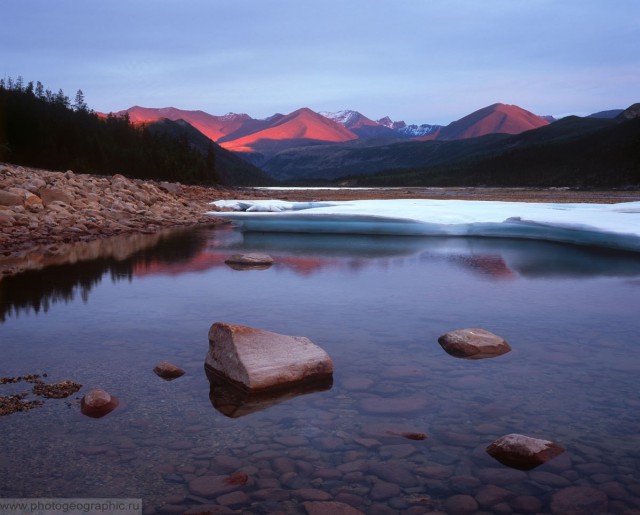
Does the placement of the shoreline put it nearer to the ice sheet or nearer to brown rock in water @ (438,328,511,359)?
the ice sheet

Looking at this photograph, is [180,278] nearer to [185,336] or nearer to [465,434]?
[185,336]

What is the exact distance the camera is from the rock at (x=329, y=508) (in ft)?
11.1

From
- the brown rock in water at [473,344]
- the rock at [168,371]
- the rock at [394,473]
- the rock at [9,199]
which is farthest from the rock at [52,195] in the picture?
the rock at [394,473]

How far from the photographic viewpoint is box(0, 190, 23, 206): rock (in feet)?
60.3

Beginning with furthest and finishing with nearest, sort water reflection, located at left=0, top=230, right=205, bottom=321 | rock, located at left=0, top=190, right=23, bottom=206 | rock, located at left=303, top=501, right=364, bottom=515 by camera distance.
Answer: rock, located at left=0, top=190, right=23, bottom=206 < water reflection, located at left=0, top=230, right=205, bottom=321 < rock, located at left=303, top=501, right=364, bottom=515

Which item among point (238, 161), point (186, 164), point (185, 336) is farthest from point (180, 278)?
point (238, 161)

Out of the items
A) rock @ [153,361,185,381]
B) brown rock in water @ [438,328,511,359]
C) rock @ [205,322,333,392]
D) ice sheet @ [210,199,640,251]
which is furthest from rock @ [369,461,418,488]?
ice sheet @ [210,199,640,251]

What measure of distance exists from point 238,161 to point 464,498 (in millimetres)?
200417

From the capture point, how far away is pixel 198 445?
420cm

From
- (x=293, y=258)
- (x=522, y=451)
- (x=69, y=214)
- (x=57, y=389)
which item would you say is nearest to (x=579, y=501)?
(x=522, y=451)

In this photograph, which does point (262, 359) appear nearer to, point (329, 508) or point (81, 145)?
point (329, 508)

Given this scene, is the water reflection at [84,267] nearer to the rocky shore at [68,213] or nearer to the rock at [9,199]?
the rocky shore at [68,213]

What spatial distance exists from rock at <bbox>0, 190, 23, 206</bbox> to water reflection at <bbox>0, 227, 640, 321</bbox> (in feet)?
12.0

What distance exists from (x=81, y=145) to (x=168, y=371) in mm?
73653
